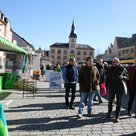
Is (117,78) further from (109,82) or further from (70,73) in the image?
(70,73)

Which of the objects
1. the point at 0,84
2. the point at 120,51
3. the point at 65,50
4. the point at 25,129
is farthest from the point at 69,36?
the point at 25,129

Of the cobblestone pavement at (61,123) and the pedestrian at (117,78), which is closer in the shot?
the cobblestone pavement at (61,123)

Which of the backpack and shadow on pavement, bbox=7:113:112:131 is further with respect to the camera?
the backpack

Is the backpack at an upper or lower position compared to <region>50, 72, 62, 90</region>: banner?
upper

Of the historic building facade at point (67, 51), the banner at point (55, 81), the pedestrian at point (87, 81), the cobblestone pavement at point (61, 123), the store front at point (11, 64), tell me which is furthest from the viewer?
the historic building facade at point (67, 51)

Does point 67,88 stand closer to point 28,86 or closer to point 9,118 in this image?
point 9,118

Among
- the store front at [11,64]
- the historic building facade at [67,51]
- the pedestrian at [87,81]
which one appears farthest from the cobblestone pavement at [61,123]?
the historic building facade at [67,51]

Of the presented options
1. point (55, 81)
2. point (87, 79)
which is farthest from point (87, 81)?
point (55, 81)

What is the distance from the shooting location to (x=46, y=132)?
7.49m

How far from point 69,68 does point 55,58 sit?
141 meters

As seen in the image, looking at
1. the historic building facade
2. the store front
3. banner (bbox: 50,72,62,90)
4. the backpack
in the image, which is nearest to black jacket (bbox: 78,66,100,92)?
the backpack

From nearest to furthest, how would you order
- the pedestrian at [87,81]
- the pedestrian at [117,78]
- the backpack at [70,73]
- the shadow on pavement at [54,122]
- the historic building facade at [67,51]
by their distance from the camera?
1. the shadow on pavement at [54,122]
2. the pedestrian at [117,78]
3. the pedestrian at [87,81]
4. the backpack at [70,73]
5. the historic building facade at [67,51]

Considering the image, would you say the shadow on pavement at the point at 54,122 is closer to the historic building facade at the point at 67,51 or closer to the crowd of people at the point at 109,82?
the crowd of people at the point at 109,82

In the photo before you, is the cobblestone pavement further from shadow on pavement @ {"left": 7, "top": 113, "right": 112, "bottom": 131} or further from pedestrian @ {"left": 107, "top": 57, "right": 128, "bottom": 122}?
pedestrian @ {"left": 107, "top": 57, "right": 128, "bottom": 122}
